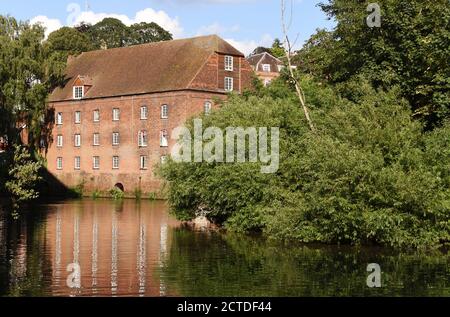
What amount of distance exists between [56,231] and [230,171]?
28.8 ft

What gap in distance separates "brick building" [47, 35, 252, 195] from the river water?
3137 cm

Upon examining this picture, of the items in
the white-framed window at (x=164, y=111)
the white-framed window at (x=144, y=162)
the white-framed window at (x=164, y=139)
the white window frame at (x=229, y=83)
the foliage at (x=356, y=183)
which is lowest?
the foliage at (x=356, y=183)

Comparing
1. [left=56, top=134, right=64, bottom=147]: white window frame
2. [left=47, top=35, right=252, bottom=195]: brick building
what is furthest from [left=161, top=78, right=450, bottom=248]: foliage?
[left=56, top=134, right=64, bottom=147]: white window frame

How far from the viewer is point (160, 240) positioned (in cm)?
3438

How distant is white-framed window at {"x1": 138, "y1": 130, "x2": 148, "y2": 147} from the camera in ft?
236

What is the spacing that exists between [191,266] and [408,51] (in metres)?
18.0

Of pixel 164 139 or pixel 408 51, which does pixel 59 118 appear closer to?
pixel 164 139

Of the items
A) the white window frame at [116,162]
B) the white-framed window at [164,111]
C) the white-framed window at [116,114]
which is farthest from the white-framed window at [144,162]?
the white-framed window at [116,114]

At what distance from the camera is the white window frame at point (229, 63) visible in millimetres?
70938

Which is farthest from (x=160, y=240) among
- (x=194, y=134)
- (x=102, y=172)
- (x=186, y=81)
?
(x=102, y=172)

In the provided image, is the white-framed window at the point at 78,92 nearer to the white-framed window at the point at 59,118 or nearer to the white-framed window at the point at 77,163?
the white-framed window at the point at 59,118

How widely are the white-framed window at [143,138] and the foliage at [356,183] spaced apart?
3602 centimetres

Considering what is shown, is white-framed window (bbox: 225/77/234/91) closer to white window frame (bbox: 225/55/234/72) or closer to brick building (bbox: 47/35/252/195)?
brick building (bbox: 47/35/252/195)
